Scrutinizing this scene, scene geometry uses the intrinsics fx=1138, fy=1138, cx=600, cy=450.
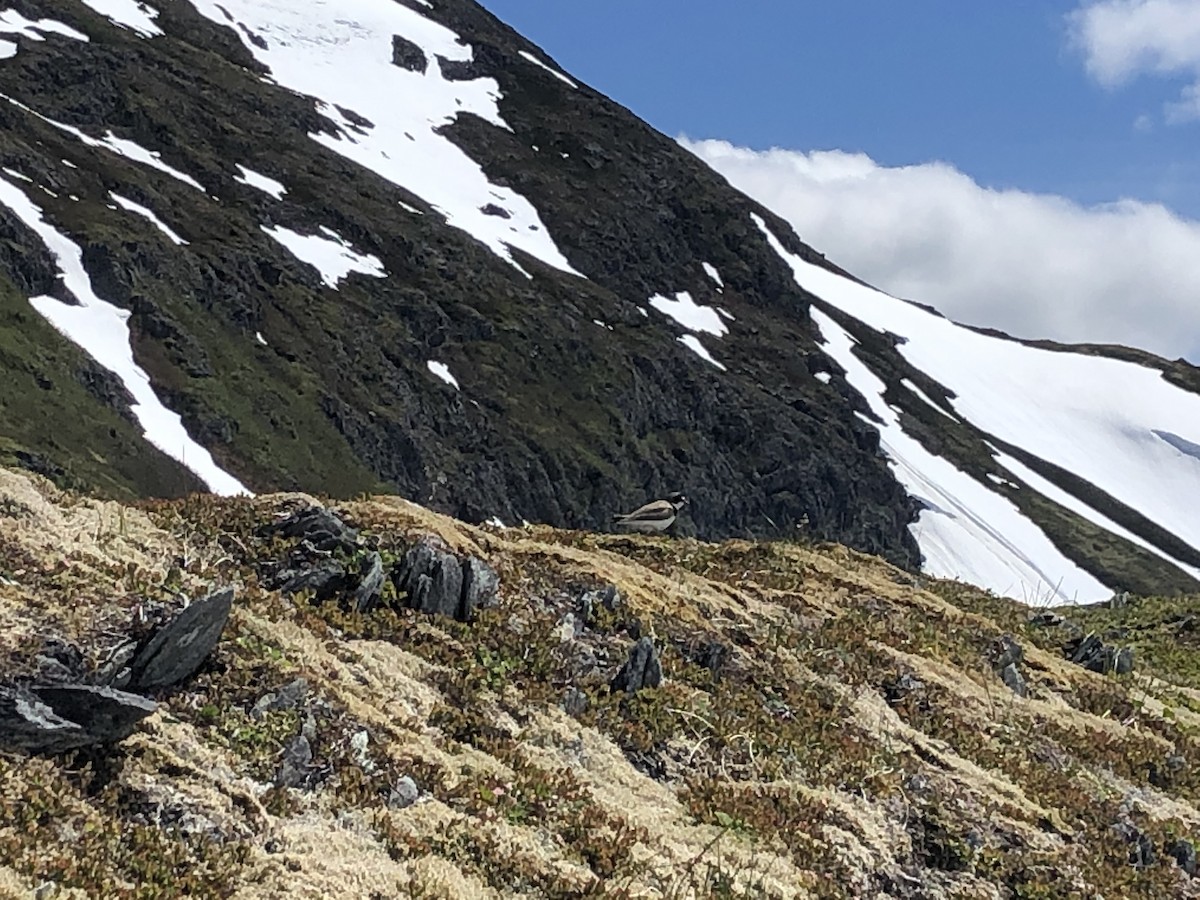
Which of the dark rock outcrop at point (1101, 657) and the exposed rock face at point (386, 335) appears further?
the exposed rock face at point (386, 335)

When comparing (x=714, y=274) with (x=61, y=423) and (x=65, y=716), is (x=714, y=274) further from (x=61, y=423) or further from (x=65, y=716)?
(x=65, y=716)

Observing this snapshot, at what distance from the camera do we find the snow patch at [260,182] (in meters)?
134

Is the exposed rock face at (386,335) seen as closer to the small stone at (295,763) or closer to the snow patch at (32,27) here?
the snow patch at (32,27)

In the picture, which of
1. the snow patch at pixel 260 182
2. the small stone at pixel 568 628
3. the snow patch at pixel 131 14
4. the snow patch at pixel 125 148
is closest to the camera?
the small stone at pixel 568 628

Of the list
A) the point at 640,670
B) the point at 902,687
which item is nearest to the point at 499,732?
the point at 640,670

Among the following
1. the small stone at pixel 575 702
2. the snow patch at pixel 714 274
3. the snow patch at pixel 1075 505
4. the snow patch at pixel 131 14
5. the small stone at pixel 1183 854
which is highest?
the snow patch at pixel 714 274

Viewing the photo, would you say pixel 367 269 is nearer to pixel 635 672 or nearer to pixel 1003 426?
pixel 1003 426

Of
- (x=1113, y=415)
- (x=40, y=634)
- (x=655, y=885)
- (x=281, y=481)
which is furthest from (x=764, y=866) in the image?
(x=1113, y=415)

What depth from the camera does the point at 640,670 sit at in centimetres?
1256

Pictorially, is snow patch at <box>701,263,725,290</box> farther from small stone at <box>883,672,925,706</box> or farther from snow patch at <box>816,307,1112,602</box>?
Answer: small stone at <box>883,672,925,706</box>

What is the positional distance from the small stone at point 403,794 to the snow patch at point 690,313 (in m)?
159

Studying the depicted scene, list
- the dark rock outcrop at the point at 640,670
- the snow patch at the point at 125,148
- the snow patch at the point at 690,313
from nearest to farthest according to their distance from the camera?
the dark rock outcrop at the point at 640,670
the snow patch at the point at 125,148
the snow patch at the point at 690,313

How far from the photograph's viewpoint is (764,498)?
144500 millimetres

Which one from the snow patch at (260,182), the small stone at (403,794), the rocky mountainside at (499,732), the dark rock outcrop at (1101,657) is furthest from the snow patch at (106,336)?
the small stone at (403,794)
